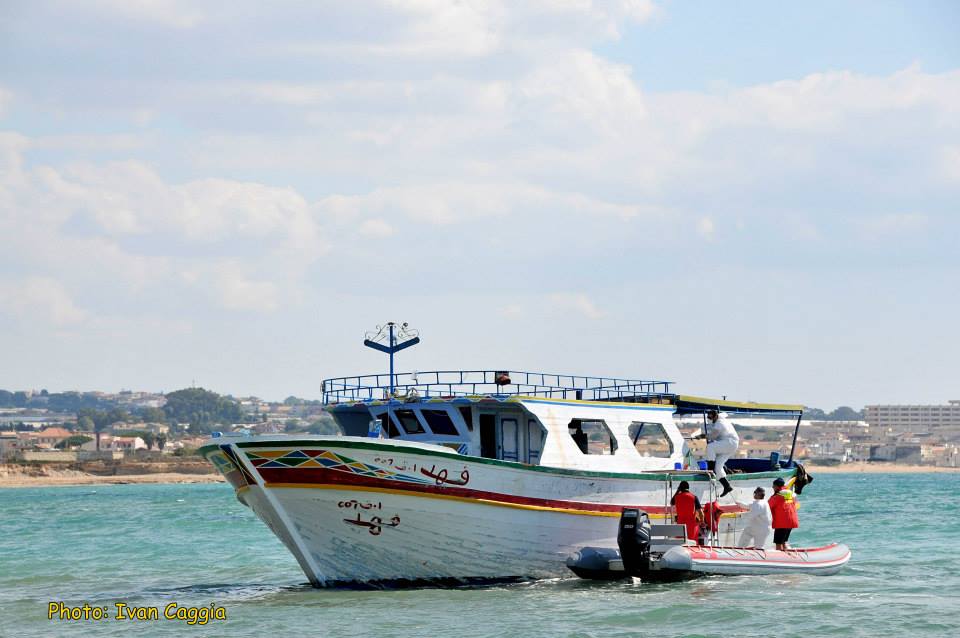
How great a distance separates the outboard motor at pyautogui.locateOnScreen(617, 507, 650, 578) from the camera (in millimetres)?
24125

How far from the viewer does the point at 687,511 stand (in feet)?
83.8

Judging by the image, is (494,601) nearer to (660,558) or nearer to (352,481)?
(352,481)

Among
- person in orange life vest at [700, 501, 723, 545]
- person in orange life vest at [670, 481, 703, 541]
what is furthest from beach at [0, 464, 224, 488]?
person in orange life vest at [670, 481, 703, 541]

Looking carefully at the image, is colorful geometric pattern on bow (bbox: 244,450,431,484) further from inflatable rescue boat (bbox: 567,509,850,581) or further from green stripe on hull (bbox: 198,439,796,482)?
inflatable rescue boat (bbox: 567,509,850,581)

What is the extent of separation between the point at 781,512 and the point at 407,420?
754 centimetres

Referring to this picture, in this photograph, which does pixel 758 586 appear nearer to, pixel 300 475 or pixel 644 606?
pixel 644 606

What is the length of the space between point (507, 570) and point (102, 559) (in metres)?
16.5

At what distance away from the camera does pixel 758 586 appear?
969 inches

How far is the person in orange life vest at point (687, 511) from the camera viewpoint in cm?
2553

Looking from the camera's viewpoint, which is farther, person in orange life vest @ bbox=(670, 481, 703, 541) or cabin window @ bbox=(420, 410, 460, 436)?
cabin window @ bbox=(420, 410, 460, 436)

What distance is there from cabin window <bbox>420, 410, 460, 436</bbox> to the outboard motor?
12.0ft

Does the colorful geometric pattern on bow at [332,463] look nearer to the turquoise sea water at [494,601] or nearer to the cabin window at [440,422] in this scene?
the turquoise sea water at [494,601]

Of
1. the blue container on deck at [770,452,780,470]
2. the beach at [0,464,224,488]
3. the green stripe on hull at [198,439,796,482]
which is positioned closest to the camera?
the green stripe on hull at [198,439,796,482]

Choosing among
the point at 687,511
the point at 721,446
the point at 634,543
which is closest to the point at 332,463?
the point at 634,543
